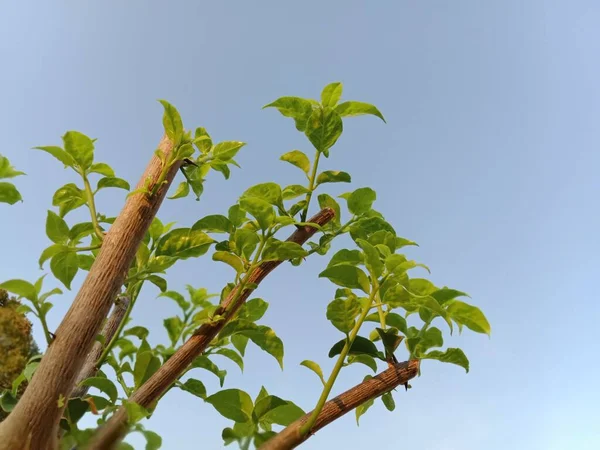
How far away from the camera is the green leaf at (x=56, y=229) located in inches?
23.9

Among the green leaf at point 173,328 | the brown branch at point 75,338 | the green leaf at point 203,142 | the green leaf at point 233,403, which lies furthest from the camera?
the green leaf at point 173,328

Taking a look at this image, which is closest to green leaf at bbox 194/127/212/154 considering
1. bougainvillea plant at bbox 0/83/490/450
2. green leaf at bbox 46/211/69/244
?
bougainvillea plant at bbox 0/83/490/450

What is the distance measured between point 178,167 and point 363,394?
375 millimetres

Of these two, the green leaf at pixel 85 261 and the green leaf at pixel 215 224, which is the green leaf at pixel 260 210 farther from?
the green leaf at pixel 85 261

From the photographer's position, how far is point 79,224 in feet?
2.07

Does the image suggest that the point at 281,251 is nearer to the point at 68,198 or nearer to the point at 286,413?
the point at 286,413

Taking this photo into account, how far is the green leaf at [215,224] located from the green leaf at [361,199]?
0.55 ft

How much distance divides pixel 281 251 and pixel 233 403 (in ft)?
0.63

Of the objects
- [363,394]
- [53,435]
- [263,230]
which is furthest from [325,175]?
[53,435]

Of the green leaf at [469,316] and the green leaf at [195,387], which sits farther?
the green leaf at [195,387]

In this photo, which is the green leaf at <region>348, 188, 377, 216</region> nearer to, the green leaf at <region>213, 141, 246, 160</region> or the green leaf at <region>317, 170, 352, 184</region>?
the green leaf at <region>317, 170, 352, 184</region>

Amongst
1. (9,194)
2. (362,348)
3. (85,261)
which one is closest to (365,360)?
(362,348)

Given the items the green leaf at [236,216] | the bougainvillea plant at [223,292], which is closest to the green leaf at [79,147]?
the bougainvillea plant at [223,292]

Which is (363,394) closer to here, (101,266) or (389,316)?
(389,316)
